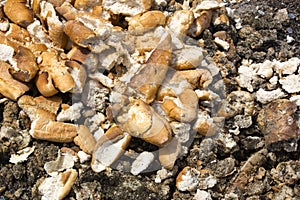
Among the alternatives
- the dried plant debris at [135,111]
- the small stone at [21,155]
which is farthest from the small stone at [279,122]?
the small stone at [21,155]

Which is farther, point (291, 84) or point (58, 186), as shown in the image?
point (291, 84)

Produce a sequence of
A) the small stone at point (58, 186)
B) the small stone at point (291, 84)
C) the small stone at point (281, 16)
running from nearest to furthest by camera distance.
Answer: the small stone at point (58, 186), the small stone at point (291, 84), the small stone at point (281, 16)

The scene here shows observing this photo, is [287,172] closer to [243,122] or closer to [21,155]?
[243,122]

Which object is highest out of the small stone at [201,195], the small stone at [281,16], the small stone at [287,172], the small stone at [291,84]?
the small stone at [281,16]

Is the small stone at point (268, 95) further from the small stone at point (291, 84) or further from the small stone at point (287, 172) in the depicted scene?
the small stone at point (287, 172)

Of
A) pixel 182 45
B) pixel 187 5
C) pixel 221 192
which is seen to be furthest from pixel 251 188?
pixel 187 5

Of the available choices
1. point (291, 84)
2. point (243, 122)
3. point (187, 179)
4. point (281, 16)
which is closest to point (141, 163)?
point (187, 179)

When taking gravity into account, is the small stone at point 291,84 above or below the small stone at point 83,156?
above

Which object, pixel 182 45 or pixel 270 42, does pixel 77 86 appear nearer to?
pixel 182 45
